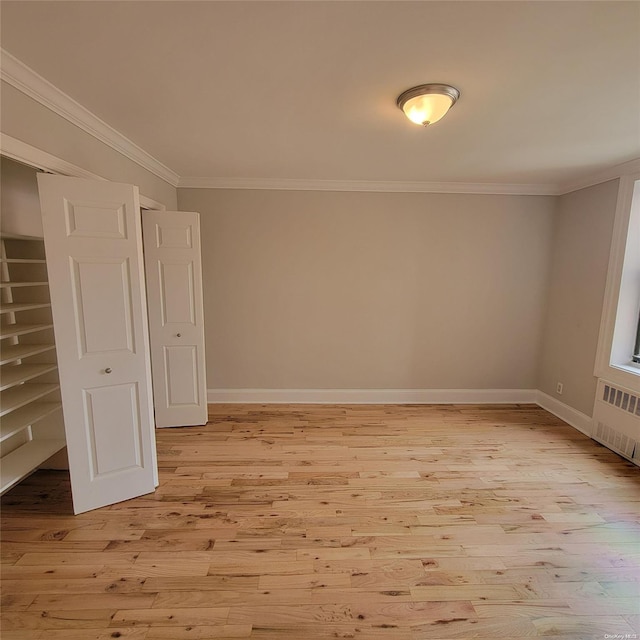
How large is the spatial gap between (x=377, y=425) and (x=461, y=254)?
215cm

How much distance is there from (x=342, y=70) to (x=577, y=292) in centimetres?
327

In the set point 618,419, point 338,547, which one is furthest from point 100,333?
point 618,419

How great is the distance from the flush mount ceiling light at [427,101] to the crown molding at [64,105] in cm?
193

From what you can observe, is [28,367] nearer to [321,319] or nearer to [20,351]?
[20,351]

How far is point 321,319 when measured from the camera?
12.3 feet

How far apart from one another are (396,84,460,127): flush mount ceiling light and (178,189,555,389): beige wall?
5.82 feet

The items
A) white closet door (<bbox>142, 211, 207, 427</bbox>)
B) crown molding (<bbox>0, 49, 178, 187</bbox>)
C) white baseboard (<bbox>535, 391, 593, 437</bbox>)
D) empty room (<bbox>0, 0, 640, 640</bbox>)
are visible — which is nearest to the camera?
empty room (<bbox>0, 0, 640, 640</bbox>)

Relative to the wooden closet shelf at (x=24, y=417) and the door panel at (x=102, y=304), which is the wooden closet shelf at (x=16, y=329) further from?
the wooden closet shelf at (x=24, y=417)

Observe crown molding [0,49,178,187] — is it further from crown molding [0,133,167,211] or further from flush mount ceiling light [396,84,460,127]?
flush mount ceiling light [396,84,460,127]

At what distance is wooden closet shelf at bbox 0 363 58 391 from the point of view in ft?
6.22

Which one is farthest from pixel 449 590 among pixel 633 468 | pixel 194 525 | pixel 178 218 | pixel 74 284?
pixel 178 218

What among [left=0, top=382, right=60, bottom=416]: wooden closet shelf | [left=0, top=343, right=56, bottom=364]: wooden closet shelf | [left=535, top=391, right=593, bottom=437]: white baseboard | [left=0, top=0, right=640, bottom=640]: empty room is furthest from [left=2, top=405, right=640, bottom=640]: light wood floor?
[left=0, top=343, right=56, bottom=364]: wooden closet shelf

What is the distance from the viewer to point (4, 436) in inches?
69.3

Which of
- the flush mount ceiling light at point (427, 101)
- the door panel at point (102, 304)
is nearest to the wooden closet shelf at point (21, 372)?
the door panel at point (102, 304)
